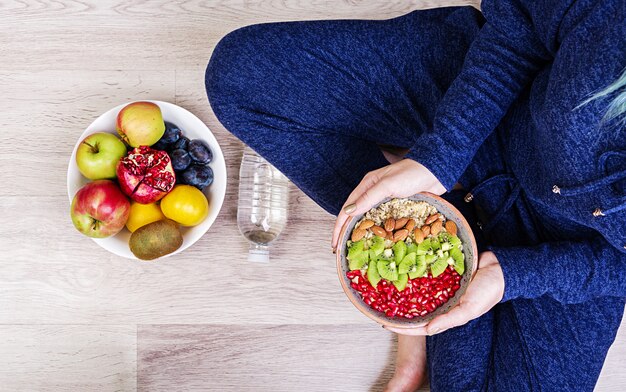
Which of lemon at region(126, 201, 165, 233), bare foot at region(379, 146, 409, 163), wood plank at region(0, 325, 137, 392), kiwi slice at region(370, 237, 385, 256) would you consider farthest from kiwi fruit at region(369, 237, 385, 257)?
wood plank at region(0, 325, 137, 392)

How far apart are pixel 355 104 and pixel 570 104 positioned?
38 cm

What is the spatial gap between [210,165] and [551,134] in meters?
0.63

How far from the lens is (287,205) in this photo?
121 centimetres

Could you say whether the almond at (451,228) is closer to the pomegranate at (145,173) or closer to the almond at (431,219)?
the almond at (431,219)

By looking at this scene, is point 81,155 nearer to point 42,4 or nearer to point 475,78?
point 42,4

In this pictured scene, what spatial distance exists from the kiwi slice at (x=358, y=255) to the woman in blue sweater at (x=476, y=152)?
4 centimetres

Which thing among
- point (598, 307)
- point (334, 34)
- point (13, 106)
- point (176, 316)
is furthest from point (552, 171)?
point (13, 106)

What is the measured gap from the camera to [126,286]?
46.4 inches

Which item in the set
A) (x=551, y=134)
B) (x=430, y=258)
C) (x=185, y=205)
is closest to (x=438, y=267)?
(x=430, y=258)

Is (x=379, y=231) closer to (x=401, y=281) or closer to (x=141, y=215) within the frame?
(x=401, y=281)

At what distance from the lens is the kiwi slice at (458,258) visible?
0.87 m

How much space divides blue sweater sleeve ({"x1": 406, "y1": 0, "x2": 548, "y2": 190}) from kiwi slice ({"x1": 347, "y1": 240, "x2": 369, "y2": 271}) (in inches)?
6.1

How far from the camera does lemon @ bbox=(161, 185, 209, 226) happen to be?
3.38ft

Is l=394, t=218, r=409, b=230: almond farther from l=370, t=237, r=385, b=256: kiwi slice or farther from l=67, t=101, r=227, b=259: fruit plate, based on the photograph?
l=67, t=101, r=227, b=259: fruit plate
